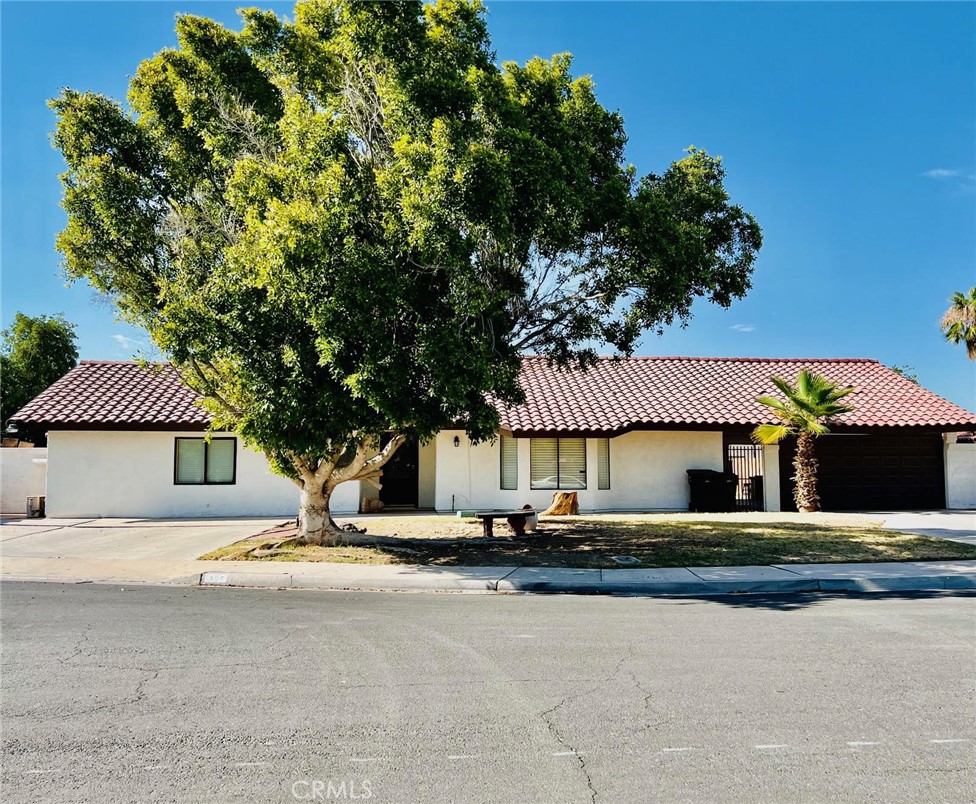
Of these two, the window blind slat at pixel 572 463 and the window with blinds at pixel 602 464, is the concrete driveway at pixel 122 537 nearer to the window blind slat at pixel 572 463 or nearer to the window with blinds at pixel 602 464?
the window blind slat at pixel 572 463

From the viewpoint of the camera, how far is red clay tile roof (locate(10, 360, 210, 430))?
66.2 ft

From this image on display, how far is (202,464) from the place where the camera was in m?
21.2

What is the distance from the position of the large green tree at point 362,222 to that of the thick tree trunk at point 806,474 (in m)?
7.86

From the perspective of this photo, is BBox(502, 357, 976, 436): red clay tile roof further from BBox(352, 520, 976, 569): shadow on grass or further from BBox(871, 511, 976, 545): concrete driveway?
BBox(352, 520, 976, 569): shadow on grass

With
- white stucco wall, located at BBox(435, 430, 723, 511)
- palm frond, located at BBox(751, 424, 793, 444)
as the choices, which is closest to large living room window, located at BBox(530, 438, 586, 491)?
white stucco wall, located at BBox(435, 430, 723, 511)

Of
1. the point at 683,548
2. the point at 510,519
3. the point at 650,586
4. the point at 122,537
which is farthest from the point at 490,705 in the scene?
the point at 122,537

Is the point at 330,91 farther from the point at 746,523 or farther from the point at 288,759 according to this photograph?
the point at 746,523

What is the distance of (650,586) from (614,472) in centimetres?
1182

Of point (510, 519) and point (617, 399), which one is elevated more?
point (617, 399)

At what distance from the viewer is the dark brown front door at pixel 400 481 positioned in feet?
80.2

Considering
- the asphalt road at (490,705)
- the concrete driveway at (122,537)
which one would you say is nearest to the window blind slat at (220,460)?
the concrete driveway at (122,537)

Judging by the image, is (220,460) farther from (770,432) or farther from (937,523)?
(937,523)

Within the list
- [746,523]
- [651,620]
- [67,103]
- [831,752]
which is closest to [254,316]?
[67,103]

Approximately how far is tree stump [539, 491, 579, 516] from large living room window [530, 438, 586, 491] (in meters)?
1.12
